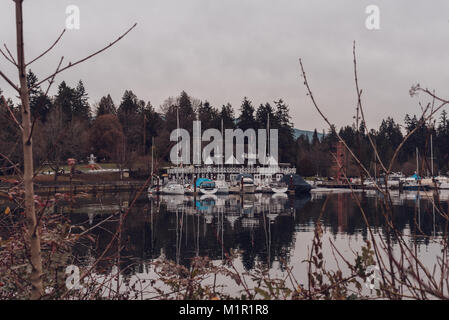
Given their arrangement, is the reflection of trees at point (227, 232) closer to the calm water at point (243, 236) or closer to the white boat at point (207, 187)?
the calm water at point (243, 236)

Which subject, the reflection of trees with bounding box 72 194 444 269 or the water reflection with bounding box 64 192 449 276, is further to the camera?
the reflection of trees with bounding box 72 194 444 269

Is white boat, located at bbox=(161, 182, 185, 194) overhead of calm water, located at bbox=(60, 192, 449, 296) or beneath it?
overhead

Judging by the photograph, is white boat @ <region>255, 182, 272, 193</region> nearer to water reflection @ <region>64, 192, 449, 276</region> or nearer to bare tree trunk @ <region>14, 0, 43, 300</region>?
water reflection @ <region>64, 192, 449, 276</region>

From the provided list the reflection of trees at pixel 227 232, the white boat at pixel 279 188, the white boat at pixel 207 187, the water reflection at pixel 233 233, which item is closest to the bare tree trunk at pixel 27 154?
the water reflection at pixel 233 233

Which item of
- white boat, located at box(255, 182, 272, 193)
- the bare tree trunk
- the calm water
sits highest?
the bare tree trunk

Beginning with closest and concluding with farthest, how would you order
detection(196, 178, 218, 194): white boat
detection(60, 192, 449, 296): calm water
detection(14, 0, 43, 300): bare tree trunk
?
1. detection(14, 0, 43, 300): bare tree trunk
2. detection(60, 192, 449, 296): calm water
3. detection(196, 178, 218, 194): white boat

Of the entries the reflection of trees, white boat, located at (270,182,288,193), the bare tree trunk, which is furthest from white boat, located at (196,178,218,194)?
the bare tree trunk

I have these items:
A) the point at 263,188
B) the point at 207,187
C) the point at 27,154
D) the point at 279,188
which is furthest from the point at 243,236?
the point at 263,188

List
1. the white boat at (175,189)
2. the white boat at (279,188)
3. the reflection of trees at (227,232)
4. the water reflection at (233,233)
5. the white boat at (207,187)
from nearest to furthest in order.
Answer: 1. the water reflection at (233,233)
2. the reflection of trees at (227,232)
3. the white boat at (175,189)
4. the white boat at (207,187)
5. the white boat at (279,188)

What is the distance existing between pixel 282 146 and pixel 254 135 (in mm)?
7298

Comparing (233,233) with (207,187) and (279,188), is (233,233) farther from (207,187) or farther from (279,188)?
(279,188)

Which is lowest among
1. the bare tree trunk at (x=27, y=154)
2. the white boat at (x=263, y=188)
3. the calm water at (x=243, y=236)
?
the calm water at (x=243, y=236)
